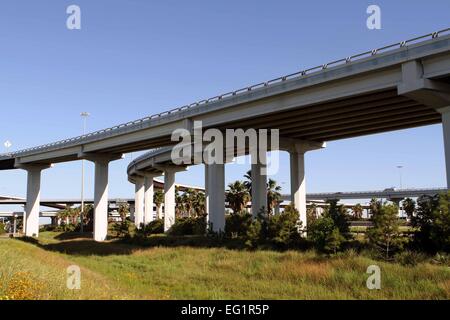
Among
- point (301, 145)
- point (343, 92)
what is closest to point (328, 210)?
point (343, 92)

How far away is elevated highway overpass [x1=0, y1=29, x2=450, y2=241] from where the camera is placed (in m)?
27.7

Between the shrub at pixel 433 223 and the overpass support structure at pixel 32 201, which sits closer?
the shrub at pixel 433 223

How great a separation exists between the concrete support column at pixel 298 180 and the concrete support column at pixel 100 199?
27.7 m

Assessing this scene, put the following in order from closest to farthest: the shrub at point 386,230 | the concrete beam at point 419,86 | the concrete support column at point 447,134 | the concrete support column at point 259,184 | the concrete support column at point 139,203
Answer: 1. the shrub at point 386,230
2. the concrete beam at point 419,86
3. the concrete support column at point 447,134
4. the concrete support column at point 259,184
5. the concrete support column at point 139,203

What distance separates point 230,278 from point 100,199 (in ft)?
131

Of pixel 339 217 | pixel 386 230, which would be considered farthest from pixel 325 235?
pixel 386 230

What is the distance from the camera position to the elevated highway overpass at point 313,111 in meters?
27.7

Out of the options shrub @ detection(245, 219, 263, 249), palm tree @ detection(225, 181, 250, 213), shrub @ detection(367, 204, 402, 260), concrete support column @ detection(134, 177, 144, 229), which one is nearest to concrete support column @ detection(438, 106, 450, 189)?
shrub @ detection(367, 204, 402, 260)

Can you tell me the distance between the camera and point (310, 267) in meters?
25.8

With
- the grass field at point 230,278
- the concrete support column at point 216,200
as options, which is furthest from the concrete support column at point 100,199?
the grass field at point 230,278

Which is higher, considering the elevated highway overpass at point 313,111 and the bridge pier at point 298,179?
the elevated highway overpass at point 313,111

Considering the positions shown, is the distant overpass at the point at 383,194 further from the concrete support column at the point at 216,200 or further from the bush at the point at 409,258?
the bush at the point at 409,258

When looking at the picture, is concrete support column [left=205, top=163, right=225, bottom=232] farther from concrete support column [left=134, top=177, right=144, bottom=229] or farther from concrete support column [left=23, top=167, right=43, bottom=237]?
concrete support column [left=23, top=167, right=43, bottom=237]

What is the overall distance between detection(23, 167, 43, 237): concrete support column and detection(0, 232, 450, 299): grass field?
47107 millimetres
